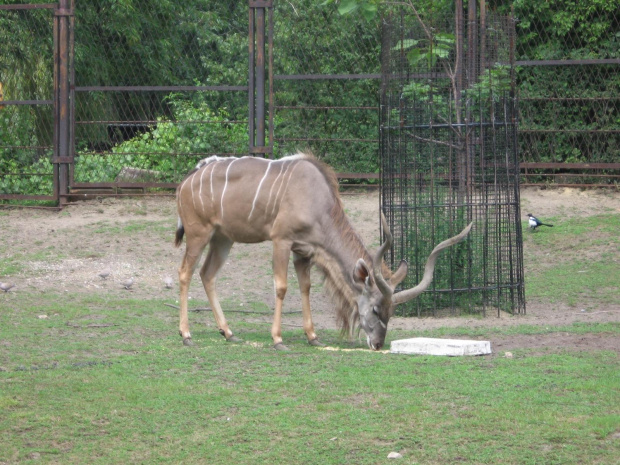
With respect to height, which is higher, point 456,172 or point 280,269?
point 456,172

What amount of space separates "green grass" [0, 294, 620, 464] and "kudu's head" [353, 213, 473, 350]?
0.38 m

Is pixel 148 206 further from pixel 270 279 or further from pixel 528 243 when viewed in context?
pixel 528 243

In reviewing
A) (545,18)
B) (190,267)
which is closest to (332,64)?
(545,18)

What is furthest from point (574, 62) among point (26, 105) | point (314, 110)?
point (26, 105)

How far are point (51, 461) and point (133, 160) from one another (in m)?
8.67

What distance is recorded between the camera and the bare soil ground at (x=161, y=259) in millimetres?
8258

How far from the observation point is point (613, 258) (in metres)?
10.2

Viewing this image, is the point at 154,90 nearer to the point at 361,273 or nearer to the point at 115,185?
the point at 115,185

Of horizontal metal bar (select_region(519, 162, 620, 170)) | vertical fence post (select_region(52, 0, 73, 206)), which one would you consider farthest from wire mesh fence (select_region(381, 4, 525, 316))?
vertical fence post (select_region(52, 0, 73, 206))

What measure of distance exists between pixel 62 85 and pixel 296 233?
644 cm

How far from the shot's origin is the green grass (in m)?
4.71

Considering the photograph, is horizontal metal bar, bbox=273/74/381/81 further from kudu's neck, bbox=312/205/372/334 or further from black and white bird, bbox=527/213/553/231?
kudu's neck, bbox=312/205/372/334

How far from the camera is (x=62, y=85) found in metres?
12.5

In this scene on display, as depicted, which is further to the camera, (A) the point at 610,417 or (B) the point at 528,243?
(B) the point at 528,243
